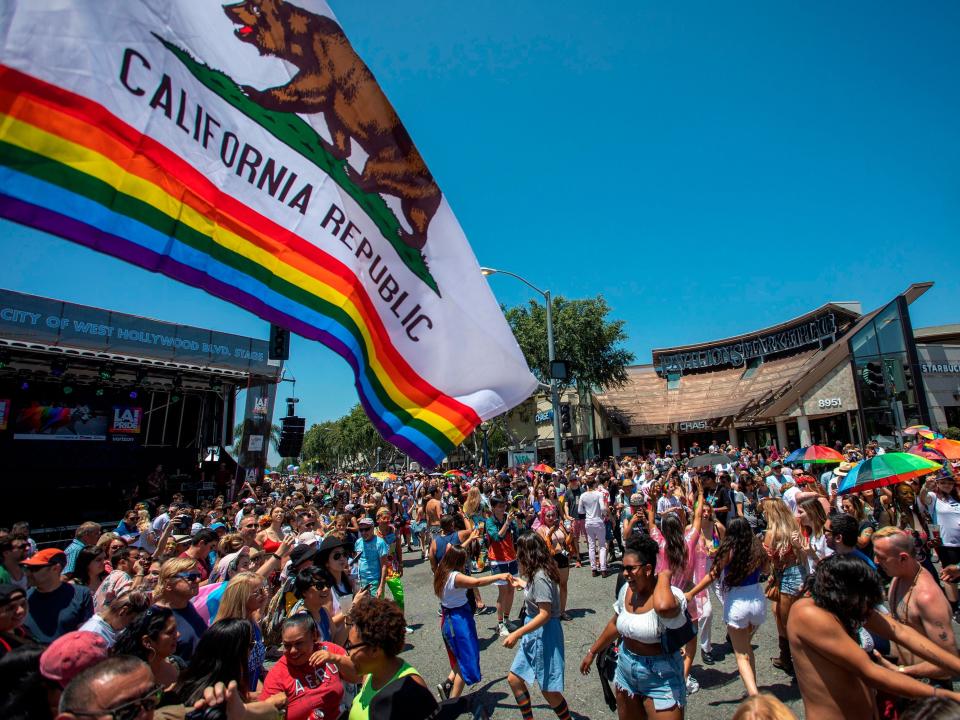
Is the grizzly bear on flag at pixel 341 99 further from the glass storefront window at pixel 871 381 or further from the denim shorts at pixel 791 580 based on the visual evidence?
the glass storefront window at pixel 871 381

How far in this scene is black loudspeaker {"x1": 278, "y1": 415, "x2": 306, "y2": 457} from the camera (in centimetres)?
2284

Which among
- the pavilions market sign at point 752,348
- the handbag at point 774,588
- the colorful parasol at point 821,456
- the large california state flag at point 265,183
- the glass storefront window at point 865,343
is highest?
the pavilions market sign at point 752,348

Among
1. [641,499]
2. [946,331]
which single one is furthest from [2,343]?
[946,331]

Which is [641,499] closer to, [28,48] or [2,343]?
[28,48]

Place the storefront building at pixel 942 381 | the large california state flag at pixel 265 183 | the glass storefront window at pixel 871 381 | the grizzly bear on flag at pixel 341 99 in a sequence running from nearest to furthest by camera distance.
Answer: the large california state flag at pixel 265 183
the grizzly bear on flag at pixel 341 99
the glass storefront window at pixel 871 381
the storefront building at pixel 942 381

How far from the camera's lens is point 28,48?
1.69m

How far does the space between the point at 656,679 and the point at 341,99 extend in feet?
12.9

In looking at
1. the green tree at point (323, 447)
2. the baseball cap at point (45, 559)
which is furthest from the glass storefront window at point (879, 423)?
the green tree at point (323, 447)

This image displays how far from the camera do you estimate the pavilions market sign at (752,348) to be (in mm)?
39219

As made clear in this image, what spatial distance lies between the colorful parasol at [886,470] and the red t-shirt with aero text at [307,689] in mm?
6671

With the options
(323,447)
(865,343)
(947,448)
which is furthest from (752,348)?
(323,447)

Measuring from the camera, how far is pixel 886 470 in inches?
258

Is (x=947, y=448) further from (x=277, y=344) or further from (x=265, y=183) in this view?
(x=265, y=183)

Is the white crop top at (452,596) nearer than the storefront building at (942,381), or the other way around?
the white crop top at (452,596)
